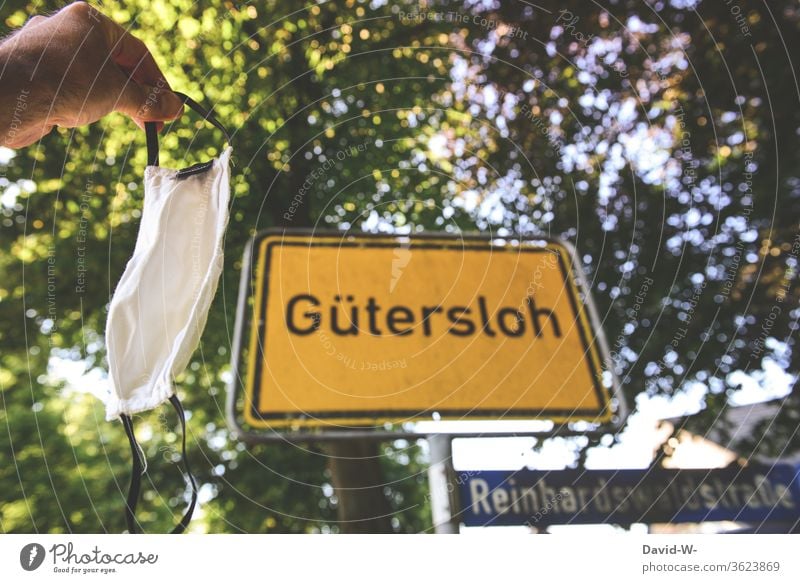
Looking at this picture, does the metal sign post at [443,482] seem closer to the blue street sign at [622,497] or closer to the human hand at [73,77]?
the blue street sign at [622,497]

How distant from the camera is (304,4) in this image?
135 cm

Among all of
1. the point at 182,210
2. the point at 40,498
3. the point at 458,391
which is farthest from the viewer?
the point at 40,498

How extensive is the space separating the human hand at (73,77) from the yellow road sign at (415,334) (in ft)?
1.01

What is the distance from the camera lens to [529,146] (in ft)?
4.62

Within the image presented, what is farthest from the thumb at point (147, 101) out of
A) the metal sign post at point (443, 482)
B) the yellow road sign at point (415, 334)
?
the metal sign post at point (443, 482)

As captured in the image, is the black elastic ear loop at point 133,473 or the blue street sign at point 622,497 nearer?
the black elastic ear loop at point 133,473

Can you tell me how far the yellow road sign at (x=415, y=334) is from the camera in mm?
719

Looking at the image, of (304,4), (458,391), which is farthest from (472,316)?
(304,4)

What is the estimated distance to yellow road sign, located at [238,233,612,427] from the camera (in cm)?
72

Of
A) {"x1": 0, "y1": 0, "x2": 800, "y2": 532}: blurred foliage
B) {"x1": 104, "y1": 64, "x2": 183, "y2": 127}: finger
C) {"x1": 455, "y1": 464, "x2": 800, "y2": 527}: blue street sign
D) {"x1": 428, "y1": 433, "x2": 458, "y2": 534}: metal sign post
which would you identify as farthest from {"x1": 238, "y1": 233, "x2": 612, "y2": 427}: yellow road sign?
{"x1": 0, "y1": 0, "x2": 800, "y2": 532}: blurred foliage

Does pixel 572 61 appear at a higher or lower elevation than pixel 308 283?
higher

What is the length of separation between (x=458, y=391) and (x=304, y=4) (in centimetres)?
112

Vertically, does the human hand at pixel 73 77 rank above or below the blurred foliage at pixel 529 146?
below

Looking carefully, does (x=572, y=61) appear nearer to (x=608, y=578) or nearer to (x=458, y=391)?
(x=458, y=391)
